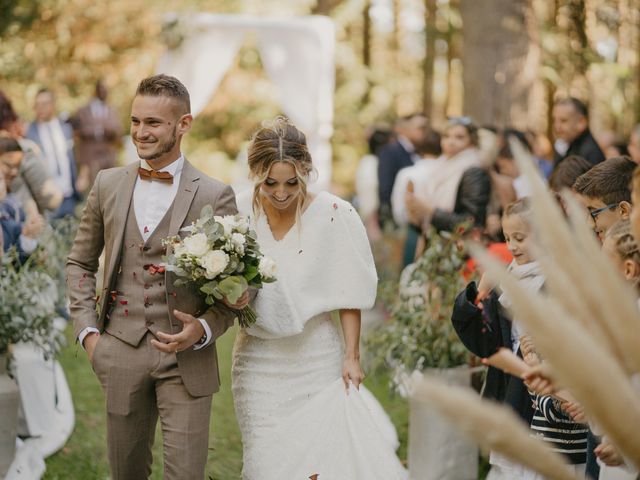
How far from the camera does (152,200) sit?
4.15 metres

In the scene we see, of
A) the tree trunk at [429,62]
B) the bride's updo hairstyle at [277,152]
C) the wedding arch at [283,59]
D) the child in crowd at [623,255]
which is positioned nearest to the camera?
the child in crowd at [623,255]

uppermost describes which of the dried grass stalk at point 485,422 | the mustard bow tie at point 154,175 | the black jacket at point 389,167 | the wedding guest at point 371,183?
the dried grass stalk at point 485,422

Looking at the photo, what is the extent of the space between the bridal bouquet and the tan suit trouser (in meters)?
0.36

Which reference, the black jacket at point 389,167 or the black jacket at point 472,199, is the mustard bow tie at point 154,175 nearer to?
the black jacket at point 472,199

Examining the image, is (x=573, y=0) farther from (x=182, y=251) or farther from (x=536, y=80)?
(x=182, y=251)

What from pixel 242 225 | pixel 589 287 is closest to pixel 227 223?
pixel 242 225

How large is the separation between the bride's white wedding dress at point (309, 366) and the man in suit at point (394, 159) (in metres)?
6.66

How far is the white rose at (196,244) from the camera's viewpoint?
3791 millimetres

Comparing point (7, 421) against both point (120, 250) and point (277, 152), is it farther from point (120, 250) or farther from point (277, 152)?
point (277, 152)

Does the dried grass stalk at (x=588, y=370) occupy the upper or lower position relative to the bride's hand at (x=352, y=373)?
upper

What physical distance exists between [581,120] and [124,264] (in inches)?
173

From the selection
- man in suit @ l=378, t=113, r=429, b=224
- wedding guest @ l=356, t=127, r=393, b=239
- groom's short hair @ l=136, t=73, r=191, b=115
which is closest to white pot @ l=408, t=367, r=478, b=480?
groom's short hair @ l=136, t=73, r=191, b=115

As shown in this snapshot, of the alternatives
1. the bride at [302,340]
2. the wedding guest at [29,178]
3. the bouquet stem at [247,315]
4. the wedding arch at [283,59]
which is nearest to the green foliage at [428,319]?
the bride at [302,340]

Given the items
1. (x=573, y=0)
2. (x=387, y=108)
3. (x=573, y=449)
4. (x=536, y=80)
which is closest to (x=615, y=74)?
(x=573, y=0)
